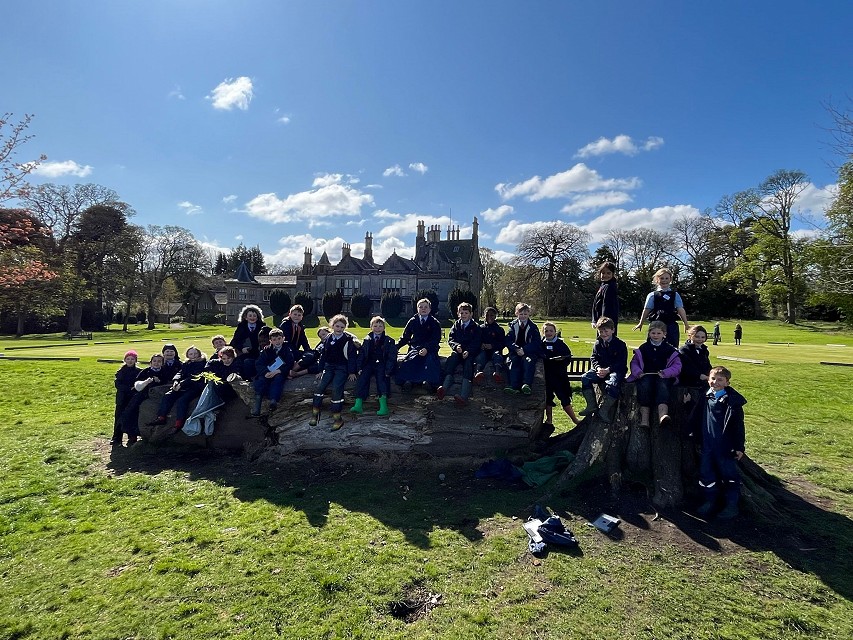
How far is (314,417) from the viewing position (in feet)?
26.1

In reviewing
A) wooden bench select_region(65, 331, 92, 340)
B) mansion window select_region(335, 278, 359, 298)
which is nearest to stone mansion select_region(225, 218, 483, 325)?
mansion window select_region(335, 278, 359, 298)

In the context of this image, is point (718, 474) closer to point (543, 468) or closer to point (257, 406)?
point (543, 468)

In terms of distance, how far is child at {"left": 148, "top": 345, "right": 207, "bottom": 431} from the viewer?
27.8ft

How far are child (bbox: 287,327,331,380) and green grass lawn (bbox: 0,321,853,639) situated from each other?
164 cm

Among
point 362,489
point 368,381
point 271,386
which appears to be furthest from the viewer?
point 271,386

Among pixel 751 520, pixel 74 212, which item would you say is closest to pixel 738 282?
pixel 751 520

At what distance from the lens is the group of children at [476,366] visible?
18.9 feet

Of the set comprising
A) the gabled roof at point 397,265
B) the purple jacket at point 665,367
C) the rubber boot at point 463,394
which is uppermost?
the gabled roof at point 397,265

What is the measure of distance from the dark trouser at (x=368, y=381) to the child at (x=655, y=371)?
3915mm


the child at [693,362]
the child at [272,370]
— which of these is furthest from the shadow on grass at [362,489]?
the child at [693,362]

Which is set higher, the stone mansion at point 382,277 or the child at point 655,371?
the stone mansion at point 382,277

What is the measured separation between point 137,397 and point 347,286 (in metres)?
55.4

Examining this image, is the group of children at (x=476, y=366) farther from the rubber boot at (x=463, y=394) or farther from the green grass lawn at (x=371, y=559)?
the green grass lawn at (x=371, y=559)

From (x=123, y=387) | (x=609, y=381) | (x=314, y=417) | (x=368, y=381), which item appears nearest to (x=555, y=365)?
(x=609, y=381)
